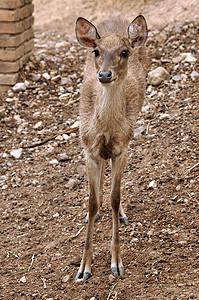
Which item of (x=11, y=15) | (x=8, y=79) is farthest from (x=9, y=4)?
(x=8, y=79)

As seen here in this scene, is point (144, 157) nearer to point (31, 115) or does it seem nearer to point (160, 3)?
point (31, 115)

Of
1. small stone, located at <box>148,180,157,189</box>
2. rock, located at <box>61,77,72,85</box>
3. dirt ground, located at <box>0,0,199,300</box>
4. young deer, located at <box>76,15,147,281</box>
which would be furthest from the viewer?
rock, located at <box>61,77,72,85</box>

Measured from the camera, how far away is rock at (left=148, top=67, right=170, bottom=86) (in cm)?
809

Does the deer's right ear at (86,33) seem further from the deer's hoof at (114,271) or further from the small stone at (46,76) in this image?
the small stone at (46,76)

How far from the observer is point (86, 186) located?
248 inches

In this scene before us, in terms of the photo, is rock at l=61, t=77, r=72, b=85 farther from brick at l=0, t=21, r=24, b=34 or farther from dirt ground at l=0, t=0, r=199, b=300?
brick at l=0, t=21, r=24, b=34

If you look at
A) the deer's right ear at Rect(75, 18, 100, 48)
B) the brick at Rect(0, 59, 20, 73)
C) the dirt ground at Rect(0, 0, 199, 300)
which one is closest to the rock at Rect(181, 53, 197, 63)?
the dirt ground at Rect(0, 0, 199, 300)

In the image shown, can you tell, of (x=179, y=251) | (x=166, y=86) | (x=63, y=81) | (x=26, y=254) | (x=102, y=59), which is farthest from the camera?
(x=63, y=81)

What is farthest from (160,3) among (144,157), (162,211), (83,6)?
(162,211)

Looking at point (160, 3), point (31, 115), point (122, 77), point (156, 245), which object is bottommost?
point (31, 115)

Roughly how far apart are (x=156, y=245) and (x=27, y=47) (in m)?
5.49

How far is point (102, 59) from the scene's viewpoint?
432 centimetres

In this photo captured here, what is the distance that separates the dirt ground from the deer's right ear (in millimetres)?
2048

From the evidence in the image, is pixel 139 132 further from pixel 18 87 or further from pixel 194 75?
pixel 18 87
